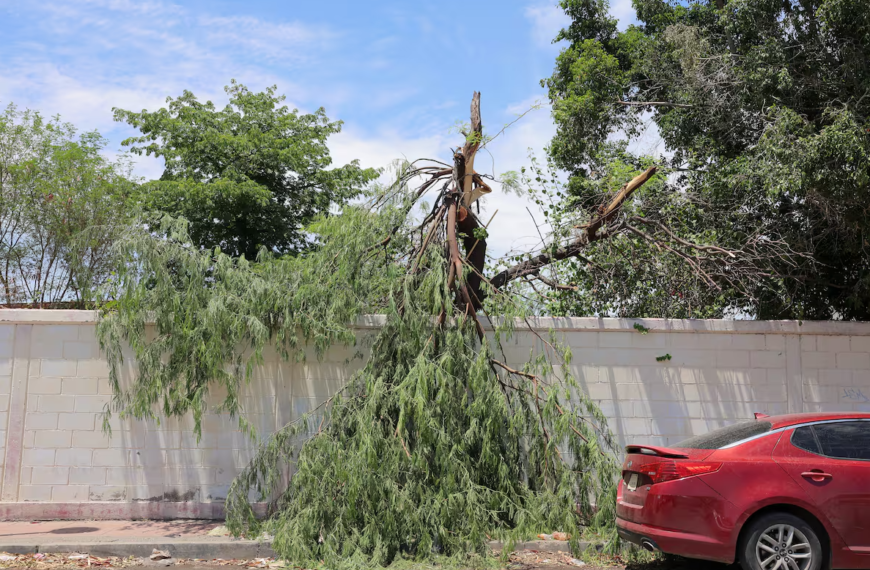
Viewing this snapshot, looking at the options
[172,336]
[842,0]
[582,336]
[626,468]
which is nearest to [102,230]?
[172,336]

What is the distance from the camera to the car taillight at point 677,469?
19.0 ft

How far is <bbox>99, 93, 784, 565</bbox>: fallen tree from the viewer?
685cm

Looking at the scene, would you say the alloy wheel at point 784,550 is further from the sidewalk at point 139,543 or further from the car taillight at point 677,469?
the sidewalk at point 139,543

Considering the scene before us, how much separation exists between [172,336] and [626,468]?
494cm

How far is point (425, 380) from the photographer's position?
711 cm

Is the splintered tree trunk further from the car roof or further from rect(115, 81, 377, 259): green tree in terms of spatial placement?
rect(115, 81, 377, 259): green tree

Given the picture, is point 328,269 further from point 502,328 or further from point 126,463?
point 126,463

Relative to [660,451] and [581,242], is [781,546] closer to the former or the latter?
[660,451]

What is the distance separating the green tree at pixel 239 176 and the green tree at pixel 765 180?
971 cm

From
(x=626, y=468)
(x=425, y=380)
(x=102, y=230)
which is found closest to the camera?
(x=626, y=468)

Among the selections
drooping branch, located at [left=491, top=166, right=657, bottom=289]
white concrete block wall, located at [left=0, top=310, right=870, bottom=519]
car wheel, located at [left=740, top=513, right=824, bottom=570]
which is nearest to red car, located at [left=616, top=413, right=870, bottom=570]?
car wheel, located at [left=740, top=513, right=824, bottom=570]

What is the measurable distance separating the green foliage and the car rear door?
6.61 feet

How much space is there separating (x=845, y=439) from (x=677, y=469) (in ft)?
4.83

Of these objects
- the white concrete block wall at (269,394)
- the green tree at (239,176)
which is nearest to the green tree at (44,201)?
the green tree at (239,176)
